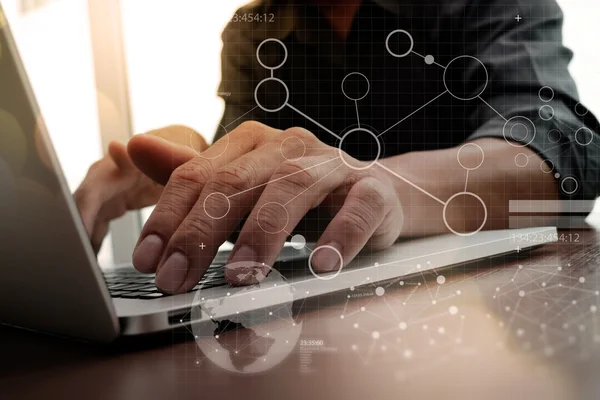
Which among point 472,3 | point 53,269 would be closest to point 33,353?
point 53,269

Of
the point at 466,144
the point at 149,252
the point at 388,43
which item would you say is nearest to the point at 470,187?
the point at 466,144

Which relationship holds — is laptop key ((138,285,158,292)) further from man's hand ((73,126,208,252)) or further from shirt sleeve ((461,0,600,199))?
shirt sleeve ((461,0,600,199))

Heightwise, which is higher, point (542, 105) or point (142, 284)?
point (542, 105)

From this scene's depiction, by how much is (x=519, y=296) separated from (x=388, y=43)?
21 centimetres

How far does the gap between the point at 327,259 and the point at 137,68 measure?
25 centimetres

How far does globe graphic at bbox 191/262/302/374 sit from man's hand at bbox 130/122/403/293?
0.02 meters

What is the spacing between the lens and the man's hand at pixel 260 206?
314 mm

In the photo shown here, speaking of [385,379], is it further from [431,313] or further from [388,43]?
[388,43]

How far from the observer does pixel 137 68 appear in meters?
0.42

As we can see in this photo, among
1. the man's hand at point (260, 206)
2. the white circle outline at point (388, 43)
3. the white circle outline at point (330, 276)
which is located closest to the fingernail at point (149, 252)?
the man's hand at point (260, 206)

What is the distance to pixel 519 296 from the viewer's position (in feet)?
0.96

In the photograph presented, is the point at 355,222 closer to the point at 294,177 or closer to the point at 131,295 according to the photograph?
the point at 294,177

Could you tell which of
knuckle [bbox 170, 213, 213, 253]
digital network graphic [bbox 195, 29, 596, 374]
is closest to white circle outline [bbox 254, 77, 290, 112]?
digital network graphic [bbox 195, 29, 596, 374]
